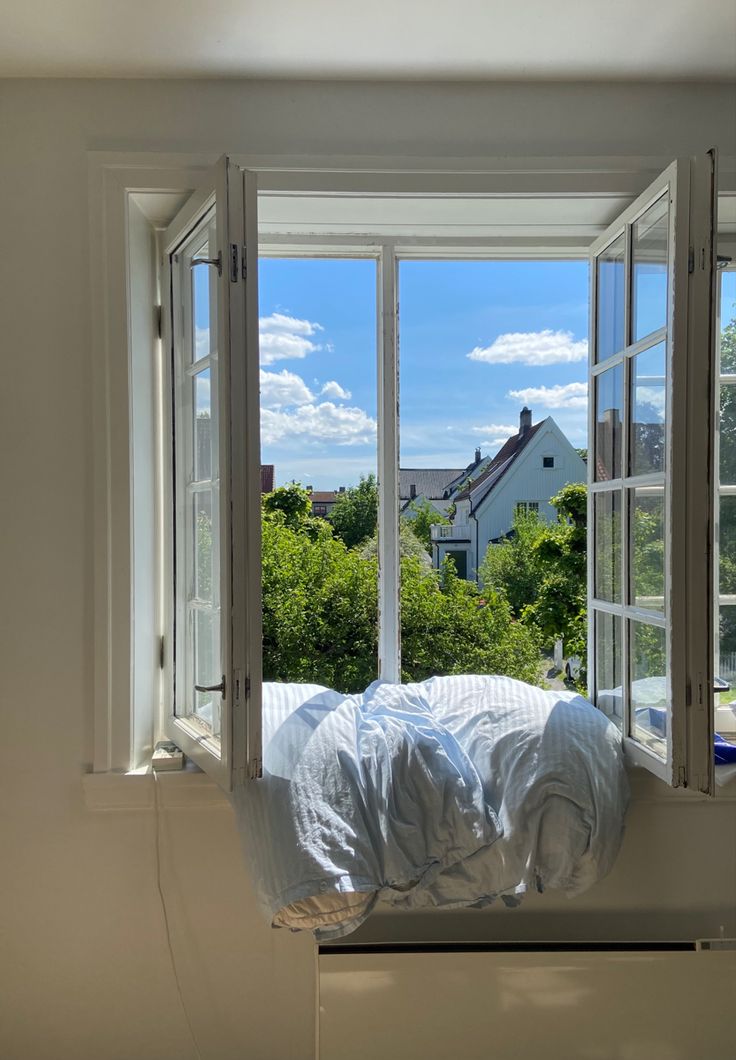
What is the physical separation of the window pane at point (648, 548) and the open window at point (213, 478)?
875 mm

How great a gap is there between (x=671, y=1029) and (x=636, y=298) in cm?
167

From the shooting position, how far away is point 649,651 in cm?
175

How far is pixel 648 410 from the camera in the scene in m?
1.75

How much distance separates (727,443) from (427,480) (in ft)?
2.58

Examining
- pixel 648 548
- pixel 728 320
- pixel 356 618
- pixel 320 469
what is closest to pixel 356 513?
pixel 320 469

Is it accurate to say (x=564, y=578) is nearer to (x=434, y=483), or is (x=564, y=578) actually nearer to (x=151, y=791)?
(x=434, y=483)

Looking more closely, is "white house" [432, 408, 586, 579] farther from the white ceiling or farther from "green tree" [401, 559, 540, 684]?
the white ceiling

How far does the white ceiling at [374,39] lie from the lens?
1.63 m

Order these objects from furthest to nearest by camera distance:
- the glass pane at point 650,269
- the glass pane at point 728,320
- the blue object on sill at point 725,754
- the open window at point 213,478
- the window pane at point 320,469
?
the window pane at point 320,469 < the glass pane at point 728,320 < the blue object on sill at point 725,754 < the glass pane at point 650,269 < the open window at point 213,478

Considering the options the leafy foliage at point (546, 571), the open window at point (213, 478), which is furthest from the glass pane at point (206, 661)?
the leafy foliage at point (546, 571)

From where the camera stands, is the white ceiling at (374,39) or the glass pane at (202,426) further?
the glass pane at (202,426)

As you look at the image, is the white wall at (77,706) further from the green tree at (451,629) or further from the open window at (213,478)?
the green tree at (451,629)

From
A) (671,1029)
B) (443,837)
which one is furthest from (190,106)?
(671,1029)

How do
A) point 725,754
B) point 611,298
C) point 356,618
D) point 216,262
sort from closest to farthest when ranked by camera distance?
point 216,262, point 725,754, point 611,298, point 356,618
